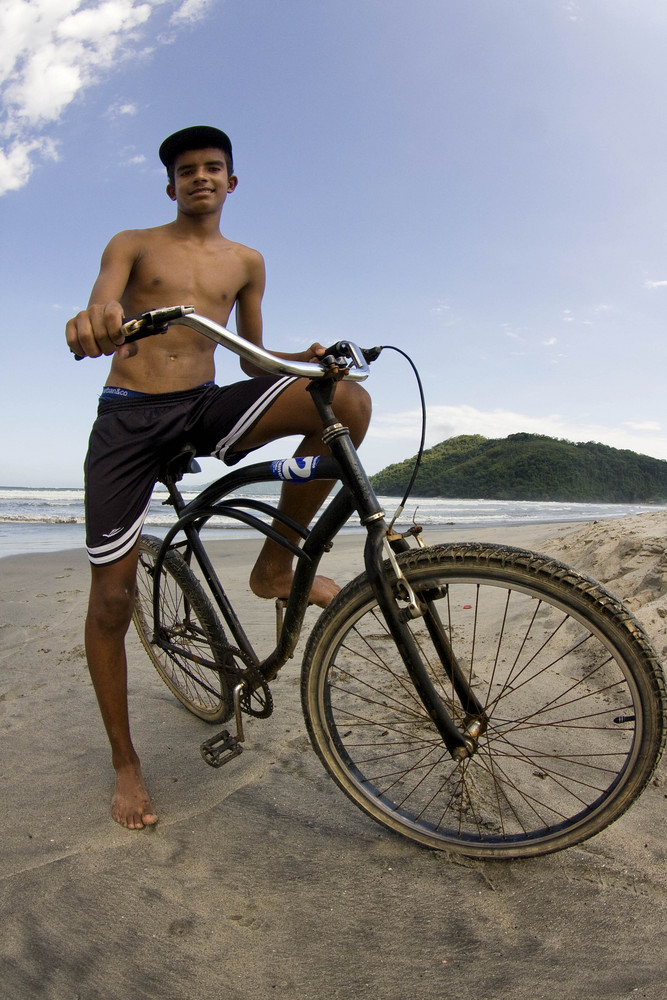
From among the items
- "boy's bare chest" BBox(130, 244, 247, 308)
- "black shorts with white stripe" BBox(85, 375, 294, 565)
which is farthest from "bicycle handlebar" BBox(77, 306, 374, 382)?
"boy's bare chest" BBox(130, 244, 247, 308)

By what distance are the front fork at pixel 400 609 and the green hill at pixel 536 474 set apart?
122 feet

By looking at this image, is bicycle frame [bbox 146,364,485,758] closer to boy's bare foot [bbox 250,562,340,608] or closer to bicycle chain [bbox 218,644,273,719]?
bicycle chain [bbox 218,644,273,719]

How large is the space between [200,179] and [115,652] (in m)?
1.80

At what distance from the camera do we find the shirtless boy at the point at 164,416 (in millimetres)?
1977

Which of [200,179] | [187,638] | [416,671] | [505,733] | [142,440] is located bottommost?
[505,733]

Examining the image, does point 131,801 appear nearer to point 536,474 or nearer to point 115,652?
point 115,652

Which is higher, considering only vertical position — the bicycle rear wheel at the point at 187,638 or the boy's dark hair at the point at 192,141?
the boy's dark hair at the point at 192,141

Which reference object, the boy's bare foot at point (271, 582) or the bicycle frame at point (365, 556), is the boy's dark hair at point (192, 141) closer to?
the bicycle frame at point (365, 556)

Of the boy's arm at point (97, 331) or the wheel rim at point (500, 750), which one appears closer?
the boy's arm at point (97, 331)

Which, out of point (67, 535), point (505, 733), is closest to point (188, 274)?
point (505, 733)

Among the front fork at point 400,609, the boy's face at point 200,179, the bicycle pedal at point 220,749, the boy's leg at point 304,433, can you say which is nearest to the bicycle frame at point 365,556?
the front fork at point 400,609

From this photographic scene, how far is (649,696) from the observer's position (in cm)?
140

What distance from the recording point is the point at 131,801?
1933mm

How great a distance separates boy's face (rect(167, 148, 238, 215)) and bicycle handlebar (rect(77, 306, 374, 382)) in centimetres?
97
